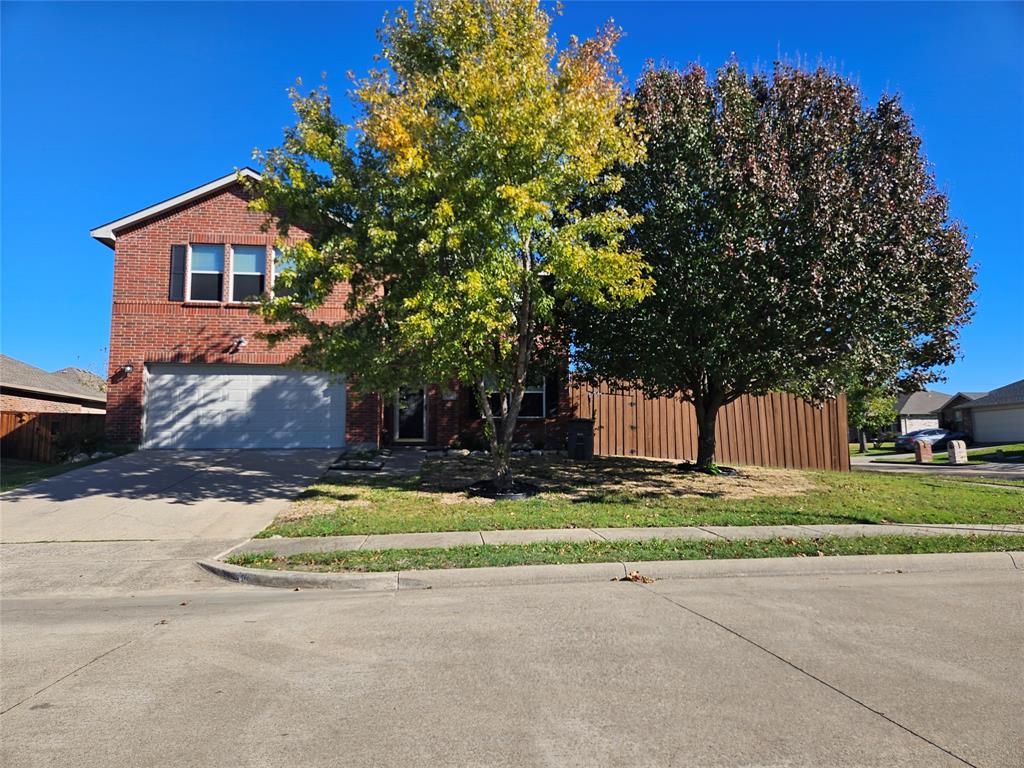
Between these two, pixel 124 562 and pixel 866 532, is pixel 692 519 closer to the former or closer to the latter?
pixel 866 532

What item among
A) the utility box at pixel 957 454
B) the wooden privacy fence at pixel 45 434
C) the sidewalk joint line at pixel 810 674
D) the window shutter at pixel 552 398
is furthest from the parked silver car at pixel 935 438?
the wooden privacy fence at pixel 45 434

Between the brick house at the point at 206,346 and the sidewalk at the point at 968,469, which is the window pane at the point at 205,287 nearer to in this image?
the brick house at the point at 206,346

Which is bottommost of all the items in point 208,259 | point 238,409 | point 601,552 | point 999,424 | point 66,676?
point 66,676

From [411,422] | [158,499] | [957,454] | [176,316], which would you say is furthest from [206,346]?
[957,454]

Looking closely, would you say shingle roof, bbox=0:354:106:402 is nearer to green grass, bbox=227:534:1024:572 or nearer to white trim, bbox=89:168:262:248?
white trim, bbox=89:168:262:248

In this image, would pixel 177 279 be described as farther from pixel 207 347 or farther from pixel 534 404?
pixel 534 404

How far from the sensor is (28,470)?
599 inches

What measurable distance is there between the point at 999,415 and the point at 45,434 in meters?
53.5

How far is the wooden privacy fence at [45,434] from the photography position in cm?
1659

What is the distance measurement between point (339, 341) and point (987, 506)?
11570mm

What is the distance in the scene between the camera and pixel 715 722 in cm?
364

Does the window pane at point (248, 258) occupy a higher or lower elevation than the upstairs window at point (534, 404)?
higher

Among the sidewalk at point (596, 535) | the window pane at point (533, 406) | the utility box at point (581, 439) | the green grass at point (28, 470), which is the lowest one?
the sidewalk at point (596, 535)

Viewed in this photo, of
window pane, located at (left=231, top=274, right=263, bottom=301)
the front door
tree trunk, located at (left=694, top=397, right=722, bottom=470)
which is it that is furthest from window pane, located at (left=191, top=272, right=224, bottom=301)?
tree trunk, located at (left=694, top=397, right=722, bottom=470)
